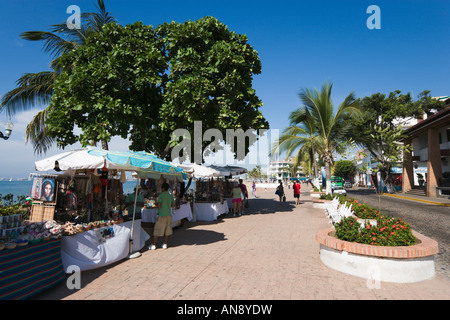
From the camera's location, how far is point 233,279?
4625 millimetres

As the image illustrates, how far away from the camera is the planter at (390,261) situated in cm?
436

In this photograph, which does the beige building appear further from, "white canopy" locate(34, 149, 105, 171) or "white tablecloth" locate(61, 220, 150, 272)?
"white canopy" locate(34, 149, 105, 171)

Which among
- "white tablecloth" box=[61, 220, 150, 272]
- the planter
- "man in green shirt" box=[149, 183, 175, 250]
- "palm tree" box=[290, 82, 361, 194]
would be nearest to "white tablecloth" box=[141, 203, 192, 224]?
"man in green shirt" box=[149, 183, 175, 250]

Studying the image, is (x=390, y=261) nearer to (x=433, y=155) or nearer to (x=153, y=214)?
(x=153, y=214)

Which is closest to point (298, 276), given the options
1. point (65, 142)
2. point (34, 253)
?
point (34, 253)

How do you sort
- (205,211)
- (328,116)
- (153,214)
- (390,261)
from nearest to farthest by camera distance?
(390,261) → (153,214) → (205,211) → (328,116)

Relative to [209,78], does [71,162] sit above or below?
below

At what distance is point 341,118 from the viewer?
16.4 m

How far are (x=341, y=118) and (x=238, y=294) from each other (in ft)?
49.8

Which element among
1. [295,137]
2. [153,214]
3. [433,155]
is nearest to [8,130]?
[153,214]

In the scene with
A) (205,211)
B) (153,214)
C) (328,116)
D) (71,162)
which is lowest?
(205,211)

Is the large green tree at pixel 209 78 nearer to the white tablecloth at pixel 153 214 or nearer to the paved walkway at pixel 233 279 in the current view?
the white tablecloth at pixel 153 214

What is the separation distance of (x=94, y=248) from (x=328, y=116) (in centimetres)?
1466

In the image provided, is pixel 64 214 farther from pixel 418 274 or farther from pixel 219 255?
pixel 418 274
